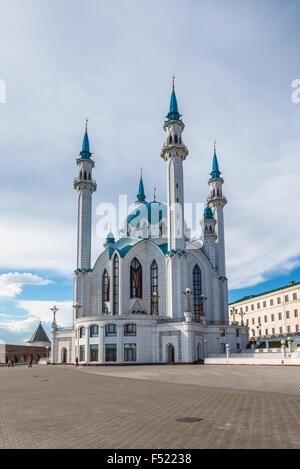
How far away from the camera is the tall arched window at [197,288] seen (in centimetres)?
6775

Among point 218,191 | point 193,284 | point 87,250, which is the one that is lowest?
point 193,284

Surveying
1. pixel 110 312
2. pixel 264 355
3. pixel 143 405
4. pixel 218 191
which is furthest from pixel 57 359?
pixel 143 405

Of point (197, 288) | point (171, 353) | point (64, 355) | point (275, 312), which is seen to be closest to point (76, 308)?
point (64, 355)

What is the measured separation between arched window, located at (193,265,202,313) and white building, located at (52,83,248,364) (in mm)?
167

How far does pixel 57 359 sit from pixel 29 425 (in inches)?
2273

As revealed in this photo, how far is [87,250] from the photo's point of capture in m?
69.2

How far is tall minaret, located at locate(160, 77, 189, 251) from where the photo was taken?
201ft

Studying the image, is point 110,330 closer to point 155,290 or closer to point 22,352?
point 155,290

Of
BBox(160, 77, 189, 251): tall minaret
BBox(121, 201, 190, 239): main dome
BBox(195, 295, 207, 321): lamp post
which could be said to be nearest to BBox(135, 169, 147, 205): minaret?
BBox(121, 201, 190, 239): main dome

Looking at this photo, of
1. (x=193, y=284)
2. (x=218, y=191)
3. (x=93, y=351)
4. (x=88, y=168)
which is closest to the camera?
(x=93, y=351)

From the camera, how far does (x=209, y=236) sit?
72.9 meters

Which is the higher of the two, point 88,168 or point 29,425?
point 88,168
